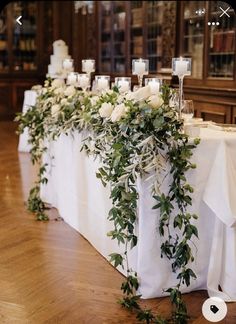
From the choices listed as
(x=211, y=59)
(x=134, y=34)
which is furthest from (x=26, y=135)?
(x=211, y=59)

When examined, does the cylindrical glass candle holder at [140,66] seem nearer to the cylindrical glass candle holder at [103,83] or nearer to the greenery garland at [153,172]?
the cylindrical glass candle holder at [103,83]

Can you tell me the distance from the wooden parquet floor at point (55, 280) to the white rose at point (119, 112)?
90 centimetres

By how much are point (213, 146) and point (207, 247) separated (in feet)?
1.74

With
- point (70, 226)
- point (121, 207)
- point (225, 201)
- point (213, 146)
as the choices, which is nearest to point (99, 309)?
point (121, 207)

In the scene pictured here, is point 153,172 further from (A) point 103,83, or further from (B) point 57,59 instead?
(B) point 57,59

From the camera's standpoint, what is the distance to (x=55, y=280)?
2727 millimetres

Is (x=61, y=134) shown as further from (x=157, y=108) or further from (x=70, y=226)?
(x=157, y=108)

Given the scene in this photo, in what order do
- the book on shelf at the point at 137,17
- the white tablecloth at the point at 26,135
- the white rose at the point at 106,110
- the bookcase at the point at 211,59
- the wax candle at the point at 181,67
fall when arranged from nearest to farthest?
the white rose at the point at 106,110
the wax candle at the point at 181,67
the bookcase at the point at 211,59
the white tablecloth at the point at 26,135
the book on shelf at the point at 137,17

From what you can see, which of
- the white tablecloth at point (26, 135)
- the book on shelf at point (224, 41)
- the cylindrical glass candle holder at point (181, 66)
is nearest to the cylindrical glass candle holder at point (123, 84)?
the cylindrical glass candle holder at point (181, 66)

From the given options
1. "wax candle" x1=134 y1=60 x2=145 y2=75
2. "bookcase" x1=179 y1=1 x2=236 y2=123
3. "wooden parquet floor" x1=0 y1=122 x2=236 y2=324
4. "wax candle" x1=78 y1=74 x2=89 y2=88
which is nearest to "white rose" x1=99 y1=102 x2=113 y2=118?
"wax candle" x1=134 y1=60 x2=145 y2=75

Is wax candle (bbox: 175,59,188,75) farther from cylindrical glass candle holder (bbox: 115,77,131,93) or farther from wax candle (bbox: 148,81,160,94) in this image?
cylindrical glass candle holder (bbox: 115,77,131,93)

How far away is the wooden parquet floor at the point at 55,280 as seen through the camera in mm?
2352

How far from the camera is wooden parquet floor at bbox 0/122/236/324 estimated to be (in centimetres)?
235

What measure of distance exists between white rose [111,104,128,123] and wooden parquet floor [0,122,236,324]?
0.90 meters
